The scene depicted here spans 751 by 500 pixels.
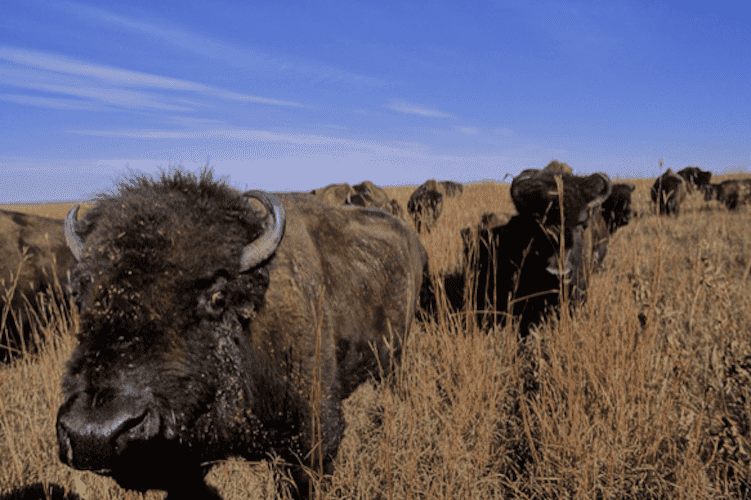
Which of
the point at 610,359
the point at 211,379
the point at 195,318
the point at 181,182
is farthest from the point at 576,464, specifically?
the point at 181,182

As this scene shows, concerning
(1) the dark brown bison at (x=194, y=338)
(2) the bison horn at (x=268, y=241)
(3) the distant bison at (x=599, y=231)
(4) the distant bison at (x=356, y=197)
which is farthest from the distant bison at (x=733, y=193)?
(2) the bison horn at (x=268, y=241)

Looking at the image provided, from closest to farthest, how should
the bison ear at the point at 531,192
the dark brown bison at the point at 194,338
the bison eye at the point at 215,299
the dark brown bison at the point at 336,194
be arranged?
the dark brown bison at the point at 194,338 → the bison eye at the point at 215,299 → the bison ear at the point at 531,192 → the dark brown bison at the point at 336,194

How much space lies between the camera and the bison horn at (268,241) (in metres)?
2.58

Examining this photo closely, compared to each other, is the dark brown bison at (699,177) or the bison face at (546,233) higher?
the dark brown bison at (699,177)

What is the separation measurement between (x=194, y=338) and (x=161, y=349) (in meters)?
0.19

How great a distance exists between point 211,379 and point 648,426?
2738mm

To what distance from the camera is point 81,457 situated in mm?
1896

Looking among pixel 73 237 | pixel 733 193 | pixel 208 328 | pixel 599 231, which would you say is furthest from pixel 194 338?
pixel 733 193

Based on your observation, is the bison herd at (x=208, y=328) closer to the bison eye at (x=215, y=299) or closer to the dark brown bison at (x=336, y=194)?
the bison eye at (x=215, y=299)

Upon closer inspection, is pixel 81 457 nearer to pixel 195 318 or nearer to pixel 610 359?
pixel 195 318

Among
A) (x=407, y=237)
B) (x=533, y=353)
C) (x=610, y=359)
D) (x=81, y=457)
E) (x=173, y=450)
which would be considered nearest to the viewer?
(x=81, y=457)

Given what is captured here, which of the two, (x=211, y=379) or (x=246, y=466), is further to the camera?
(x=246, y=466)

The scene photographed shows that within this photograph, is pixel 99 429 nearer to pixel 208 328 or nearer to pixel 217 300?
pixel 208 328

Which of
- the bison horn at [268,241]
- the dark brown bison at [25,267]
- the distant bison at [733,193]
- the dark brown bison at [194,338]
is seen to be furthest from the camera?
the distant bison at [733,193]
